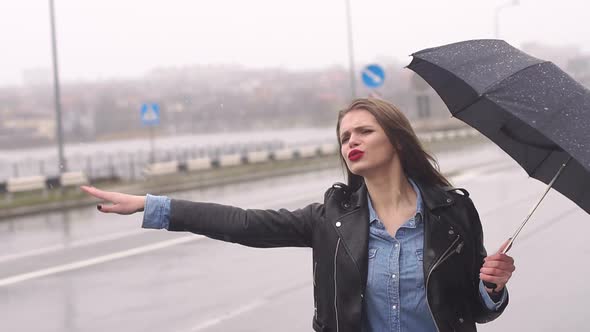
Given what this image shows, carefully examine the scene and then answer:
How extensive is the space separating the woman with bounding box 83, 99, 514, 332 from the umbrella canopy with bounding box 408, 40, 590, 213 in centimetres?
26

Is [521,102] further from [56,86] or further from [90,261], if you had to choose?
[56,86]

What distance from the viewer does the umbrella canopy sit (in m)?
2.53

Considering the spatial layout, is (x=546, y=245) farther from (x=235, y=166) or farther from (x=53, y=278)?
(x=235, y=166)

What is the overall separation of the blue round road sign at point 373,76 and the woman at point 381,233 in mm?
19446

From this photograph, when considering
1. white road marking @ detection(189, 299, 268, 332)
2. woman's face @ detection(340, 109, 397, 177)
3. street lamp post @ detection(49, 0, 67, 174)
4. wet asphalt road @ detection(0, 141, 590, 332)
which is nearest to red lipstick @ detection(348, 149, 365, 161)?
woman's face @ detection(340, 109, 397, 177)

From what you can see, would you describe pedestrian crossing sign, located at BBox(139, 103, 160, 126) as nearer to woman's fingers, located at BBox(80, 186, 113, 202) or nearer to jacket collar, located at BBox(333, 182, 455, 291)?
woman's fingers, located at BBox(80, 186, 113, 202)

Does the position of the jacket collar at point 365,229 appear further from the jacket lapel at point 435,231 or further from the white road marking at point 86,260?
the white road marking at point 86,260

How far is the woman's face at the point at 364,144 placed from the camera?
2.60m

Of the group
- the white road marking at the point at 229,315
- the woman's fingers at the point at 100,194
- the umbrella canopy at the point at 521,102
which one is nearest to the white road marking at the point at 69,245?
the white road marking at the point at 229,315

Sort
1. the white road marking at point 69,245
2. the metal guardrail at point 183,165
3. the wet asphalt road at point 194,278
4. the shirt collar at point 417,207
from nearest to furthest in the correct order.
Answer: the shirt collar at point 417,207, the wet asphalt road at point 194,278, the white road marking at point 69,245, the metal guardrail at point 183,165

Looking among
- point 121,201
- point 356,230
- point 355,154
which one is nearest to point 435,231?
point 356,230

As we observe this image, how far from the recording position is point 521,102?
2570 millimetres

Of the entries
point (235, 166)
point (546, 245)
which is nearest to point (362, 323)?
point (546, 245)

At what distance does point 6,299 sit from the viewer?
8562 mm
